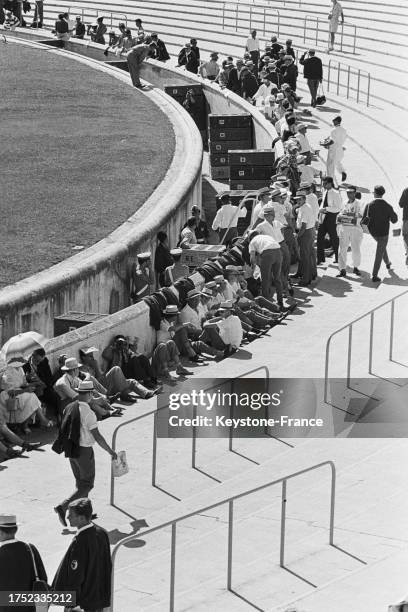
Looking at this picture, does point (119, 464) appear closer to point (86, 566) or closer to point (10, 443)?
point (10, 443)

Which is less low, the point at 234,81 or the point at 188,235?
the point at 234,81

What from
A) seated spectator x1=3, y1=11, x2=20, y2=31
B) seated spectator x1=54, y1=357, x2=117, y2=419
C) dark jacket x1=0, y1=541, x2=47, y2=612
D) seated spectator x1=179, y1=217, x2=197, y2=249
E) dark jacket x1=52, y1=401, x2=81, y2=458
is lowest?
seated spectator x1=179, y1=217, x2=197, y2=249

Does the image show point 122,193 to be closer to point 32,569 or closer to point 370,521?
point 370,521

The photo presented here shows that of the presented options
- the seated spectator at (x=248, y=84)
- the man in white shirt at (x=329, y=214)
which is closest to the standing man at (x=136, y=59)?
the seated spectator at (x=248, y=84)

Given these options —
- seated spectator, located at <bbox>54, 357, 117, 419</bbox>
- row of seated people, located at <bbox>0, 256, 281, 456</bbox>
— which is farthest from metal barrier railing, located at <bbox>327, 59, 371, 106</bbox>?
seated spectator, located at <bbox>54, 357, 117, 419</bbox>

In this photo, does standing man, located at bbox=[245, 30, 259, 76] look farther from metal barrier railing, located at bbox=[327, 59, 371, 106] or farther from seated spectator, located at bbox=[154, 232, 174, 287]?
seated spectator, located at bbox=[154, 232, 174, 287]

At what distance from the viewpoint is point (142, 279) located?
23047mm

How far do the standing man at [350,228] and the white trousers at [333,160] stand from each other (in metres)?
5.83

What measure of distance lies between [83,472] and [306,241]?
957cm

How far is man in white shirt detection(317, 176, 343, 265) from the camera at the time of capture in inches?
946

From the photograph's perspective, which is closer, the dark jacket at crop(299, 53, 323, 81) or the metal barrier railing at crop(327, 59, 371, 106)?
the dark jacket at crop(299, 53, 323, 81)

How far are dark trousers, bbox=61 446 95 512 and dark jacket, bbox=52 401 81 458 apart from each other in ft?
0.24

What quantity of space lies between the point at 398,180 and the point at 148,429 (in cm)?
1333

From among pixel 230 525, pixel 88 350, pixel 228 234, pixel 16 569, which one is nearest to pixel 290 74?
pixel 228 234
